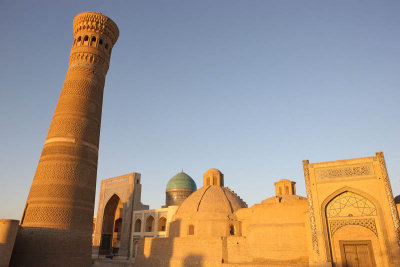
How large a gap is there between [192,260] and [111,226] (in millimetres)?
15737

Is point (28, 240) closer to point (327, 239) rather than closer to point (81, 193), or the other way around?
point (81, 193)

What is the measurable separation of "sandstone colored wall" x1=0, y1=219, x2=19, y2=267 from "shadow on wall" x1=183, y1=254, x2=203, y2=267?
9.69 meters

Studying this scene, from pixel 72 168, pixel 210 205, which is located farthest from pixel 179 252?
pixel 72 168

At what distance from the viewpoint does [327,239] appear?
40.1 feet

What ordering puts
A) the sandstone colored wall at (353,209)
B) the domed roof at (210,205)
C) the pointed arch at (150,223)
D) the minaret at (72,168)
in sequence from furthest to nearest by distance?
1. the pointed arch at (150,223)
2. the domed roof at (210,205)
3. the minaret at (72,168)
4. the sandstone colored wall at (353,209)

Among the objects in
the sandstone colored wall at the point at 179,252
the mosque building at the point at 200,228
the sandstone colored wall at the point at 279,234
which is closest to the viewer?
the mosque building at the point at 200,228

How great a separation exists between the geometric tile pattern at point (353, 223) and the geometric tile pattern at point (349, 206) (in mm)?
231

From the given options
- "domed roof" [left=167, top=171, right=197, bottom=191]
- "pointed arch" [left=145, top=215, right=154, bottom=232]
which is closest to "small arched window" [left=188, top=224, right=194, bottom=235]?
"pointed arch" [left=145, top=215, right=154, bottom=232]

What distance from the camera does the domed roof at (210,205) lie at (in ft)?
73.3

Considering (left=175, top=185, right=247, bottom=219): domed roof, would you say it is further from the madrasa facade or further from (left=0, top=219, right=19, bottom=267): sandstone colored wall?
(left=0, top=219, right=19, bottom=267): sandstone colored wall

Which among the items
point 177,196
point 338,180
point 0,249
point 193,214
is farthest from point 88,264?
point 177,196

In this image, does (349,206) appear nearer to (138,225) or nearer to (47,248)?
(47,248)

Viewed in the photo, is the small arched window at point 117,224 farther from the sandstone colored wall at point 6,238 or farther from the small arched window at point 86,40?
the sandstone colored wall at point 6,238

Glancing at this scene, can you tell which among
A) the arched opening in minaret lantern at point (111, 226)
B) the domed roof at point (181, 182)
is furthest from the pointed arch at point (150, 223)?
the domed roof at point (181, 182)
